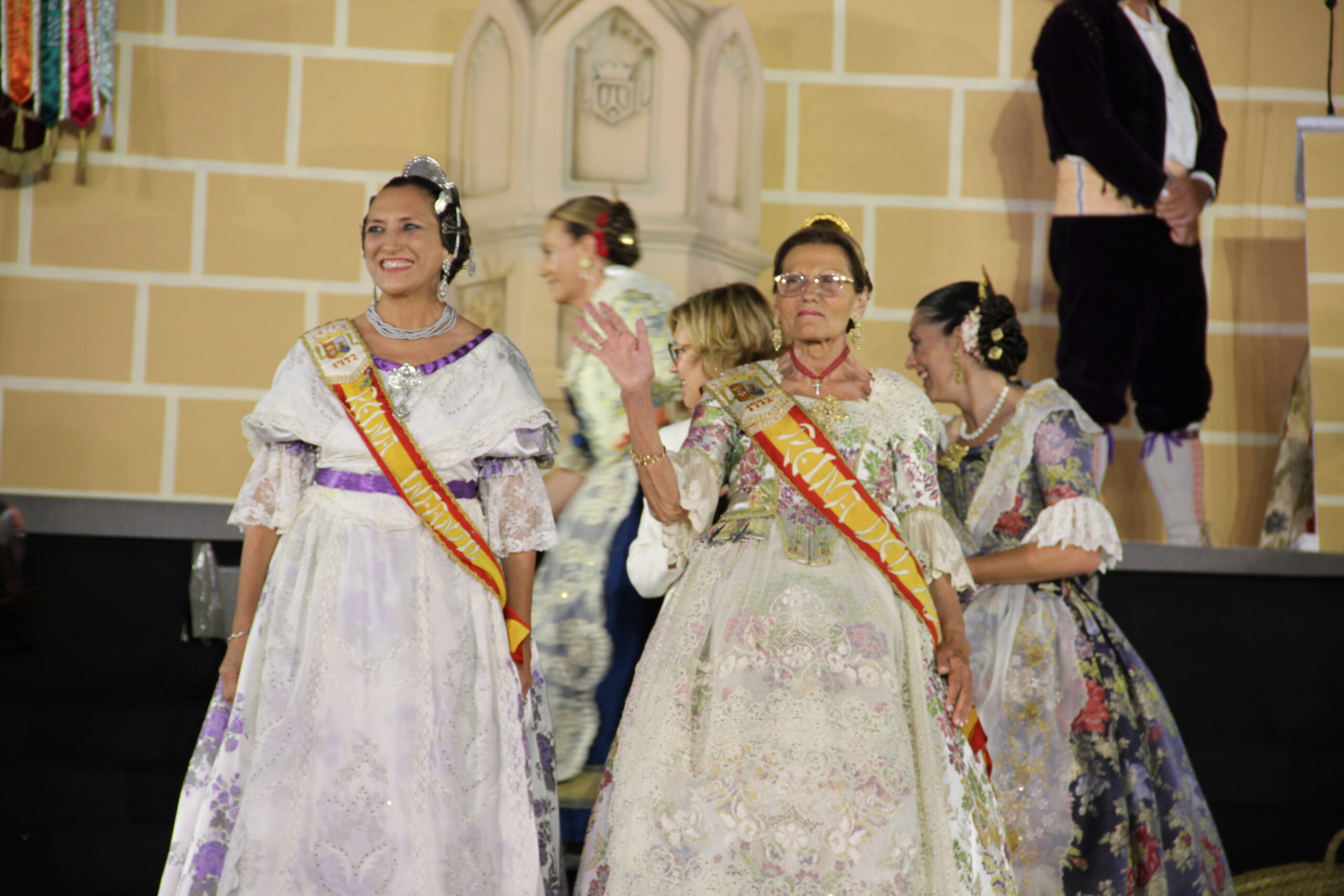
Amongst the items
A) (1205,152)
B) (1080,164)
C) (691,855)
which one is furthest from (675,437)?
(1205,152)

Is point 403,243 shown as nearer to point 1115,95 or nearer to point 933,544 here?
point 933,544

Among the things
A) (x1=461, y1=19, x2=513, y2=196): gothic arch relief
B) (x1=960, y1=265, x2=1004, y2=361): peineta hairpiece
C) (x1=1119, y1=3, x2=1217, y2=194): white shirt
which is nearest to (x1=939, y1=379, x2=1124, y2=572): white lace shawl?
(x1=960, y1=265, x2=1004, y2=361): peineta hairpiece

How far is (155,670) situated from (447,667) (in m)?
1.63

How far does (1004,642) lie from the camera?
3.14 m

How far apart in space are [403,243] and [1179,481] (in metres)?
2.88

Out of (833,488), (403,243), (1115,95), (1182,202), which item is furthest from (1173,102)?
(403,243)

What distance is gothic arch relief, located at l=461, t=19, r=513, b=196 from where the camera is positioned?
4527 mm

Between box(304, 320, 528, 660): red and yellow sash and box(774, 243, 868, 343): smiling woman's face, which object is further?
box(774, 243, 868, 343): smiling woman's face

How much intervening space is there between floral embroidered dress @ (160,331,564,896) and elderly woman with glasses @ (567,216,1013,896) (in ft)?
0.73

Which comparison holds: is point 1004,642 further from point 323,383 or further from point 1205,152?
point 1205,152

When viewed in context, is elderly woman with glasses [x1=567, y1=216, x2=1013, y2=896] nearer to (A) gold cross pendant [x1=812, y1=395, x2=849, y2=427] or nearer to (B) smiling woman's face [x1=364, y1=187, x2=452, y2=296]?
(A) gold cross pendant [x1=812, y1=395, x2=849, y2=427]

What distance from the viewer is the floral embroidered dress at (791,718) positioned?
7.52 feet

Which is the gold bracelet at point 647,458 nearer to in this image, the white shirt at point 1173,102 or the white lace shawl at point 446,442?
the white lace shawl at point 446,442

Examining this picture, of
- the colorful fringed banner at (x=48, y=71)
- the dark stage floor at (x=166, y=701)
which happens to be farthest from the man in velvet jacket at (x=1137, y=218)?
the colorful fringed banner at (x=48, y=71)
